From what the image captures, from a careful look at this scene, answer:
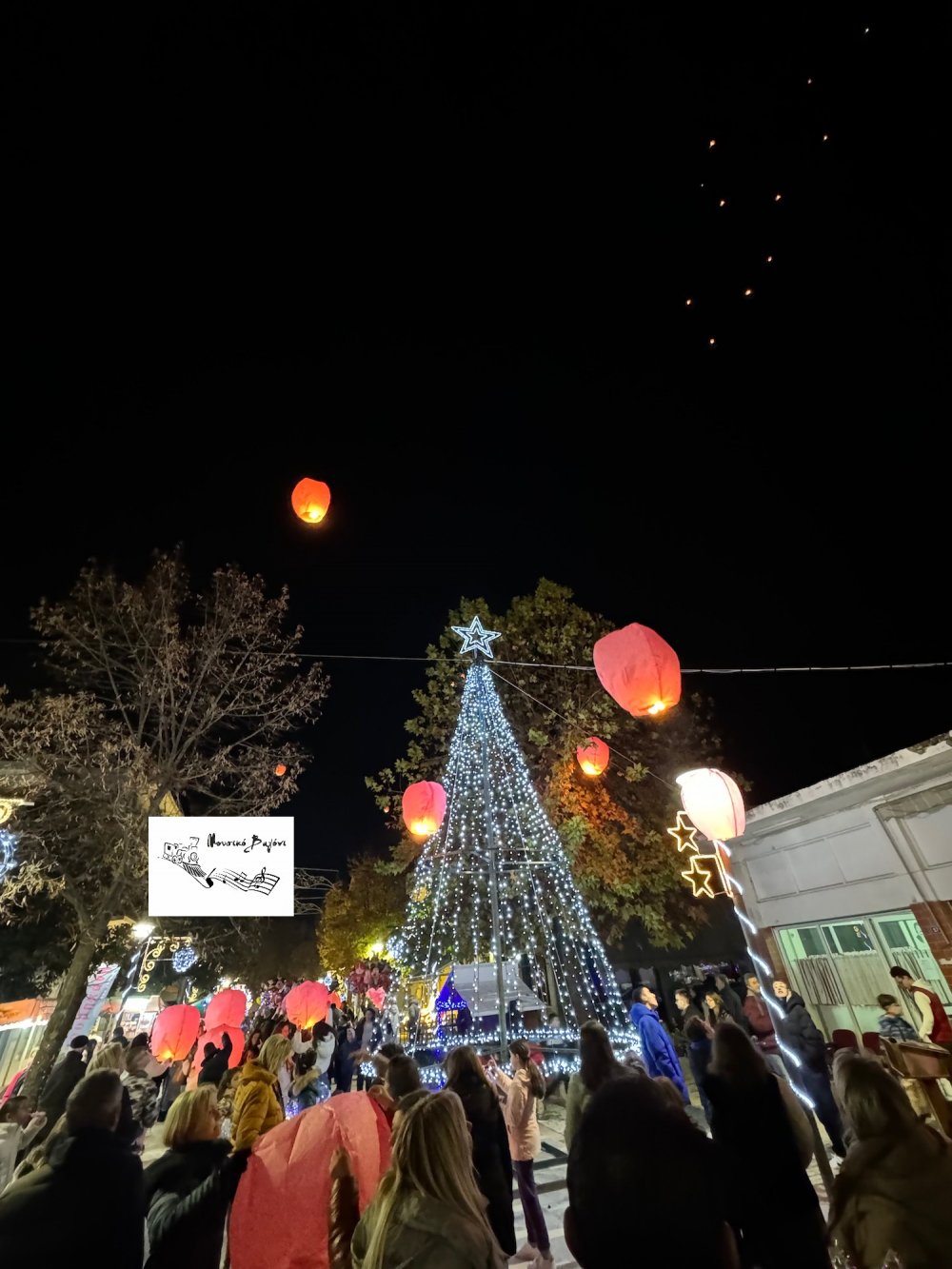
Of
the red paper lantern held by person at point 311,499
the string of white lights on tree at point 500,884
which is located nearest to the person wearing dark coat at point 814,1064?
the string of white lights on tree at point 500,884

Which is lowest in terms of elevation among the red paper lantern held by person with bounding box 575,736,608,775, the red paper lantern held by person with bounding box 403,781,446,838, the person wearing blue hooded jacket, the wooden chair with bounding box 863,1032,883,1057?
the wooden chair with bounding box 863,1032,883,1057

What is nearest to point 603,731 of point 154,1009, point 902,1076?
point 902,1076

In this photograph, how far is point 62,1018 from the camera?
863 cm

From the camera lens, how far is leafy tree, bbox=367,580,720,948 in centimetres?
1168

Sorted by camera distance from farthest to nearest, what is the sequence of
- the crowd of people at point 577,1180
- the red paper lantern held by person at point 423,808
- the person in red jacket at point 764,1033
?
the red paper lantern held by person at point 423,808 < the person in red jacket at point 764,1033 < the crowd of people at point 577,1180

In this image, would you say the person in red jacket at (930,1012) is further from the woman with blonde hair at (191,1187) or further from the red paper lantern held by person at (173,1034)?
the red paper lantern held by person at (173,1034)

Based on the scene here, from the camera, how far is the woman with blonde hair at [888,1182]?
1771 mm

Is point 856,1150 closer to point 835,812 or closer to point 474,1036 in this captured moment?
Answer: point 835,812

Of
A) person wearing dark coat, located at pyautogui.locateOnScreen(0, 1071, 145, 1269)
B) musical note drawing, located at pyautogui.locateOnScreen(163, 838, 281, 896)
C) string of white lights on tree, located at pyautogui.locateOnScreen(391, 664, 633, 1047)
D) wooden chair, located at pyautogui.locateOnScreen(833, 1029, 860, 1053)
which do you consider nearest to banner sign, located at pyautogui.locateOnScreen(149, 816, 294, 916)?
musical note drawing, located at pyautogui.locateOnScreen(163, 838, 281, 896)

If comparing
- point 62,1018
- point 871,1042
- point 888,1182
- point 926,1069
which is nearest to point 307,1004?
point 62,1018

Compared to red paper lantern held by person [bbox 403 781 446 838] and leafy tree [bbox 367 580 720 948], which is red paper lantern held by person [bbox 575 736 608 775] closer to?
leafy tree [bbox 367 580 720 948]

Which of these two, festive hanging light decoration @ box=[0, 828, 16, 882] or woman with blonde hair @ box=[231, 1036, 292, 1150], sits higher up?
festive hanging light decoration @ box=[0, 828, 16, 882]

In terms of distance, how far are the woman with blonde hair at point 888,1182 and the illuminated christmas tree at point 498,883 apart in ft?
25.7

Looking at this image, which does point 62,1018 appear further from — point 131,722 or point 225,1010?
point 131,722
